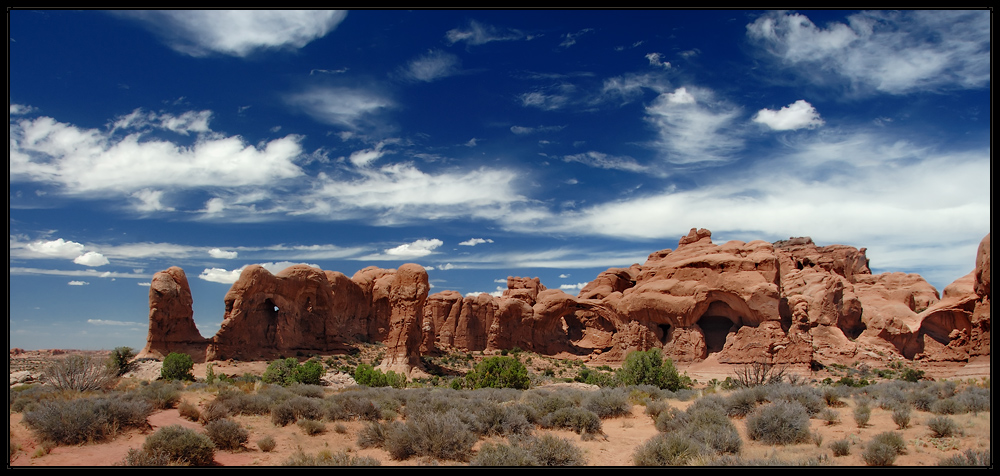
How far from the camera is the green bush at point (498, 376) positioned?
80.5 feet

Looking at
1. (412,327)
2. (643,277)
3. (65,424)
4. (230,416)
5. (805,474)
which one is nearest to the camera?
(805,474)

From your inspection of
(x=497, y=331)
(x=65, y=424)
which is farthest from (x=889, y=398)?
(x=497, y=331)

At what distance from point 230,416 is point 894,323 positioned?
49.4 meters

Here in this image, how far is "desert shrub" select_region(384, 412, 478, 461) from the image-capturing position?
972 centimetres

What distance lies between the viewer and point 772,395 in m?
15.0

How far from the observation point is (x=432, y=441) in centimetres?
979

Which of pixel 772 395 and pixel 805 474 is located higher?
pixel 805 474

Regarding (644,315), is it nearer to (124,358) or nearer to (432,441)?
(432,441)

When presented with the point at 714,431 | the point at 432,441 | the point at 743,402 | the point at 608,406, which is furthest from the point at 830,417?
the point at 432,441

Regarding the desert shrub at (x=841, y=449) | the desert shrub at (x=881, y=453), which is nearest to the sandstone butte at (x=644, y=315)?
the desert shrub at (x=841, y=449)

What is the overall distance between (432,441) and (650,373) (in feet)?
56.7

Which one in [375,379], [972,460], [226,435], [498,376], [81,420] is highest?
[81,420]

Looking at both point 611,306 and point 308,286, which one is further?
point 611,306

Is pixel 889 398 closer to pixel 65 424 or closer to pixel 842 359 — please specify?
pixel 65 424
